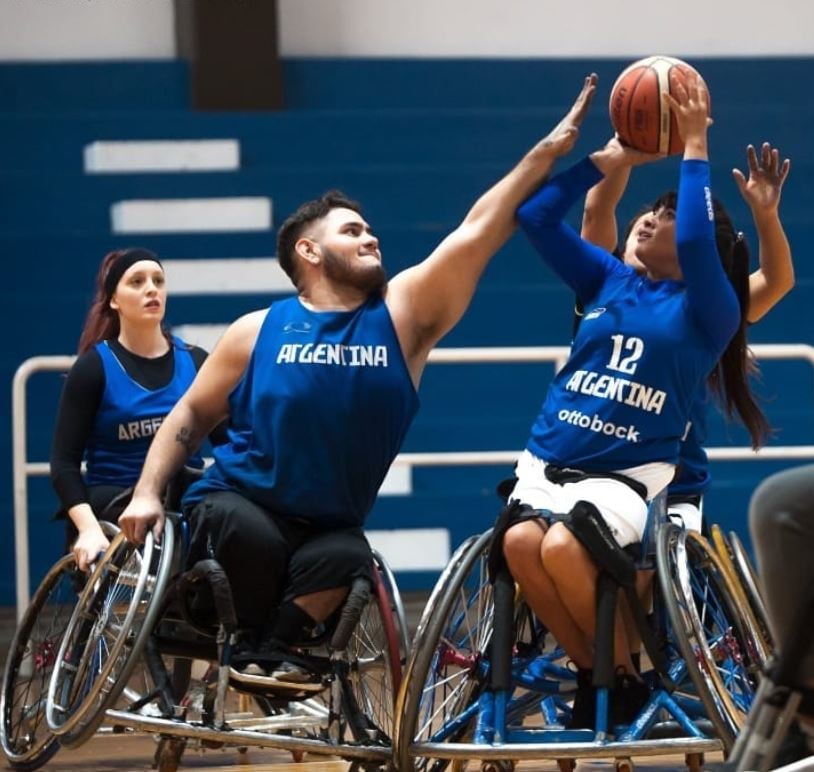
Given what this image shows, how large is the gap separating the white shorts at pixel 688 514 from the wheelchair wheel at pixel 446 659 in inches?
15.8

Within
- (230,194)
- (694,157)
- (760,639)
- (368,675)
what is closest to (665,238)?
(694,157)

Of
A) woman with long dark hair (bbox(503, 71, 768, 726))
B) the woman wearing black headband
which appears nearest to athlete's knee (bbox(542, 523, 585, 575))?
woman with long dark hair (bbox(503, 71, 768, 726))

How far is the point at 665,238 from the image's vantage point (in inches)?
139

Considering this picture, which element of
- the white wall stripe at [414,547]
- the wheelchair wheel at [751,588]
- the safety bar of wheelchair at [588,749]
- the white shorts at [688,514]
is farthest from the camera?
the white wall stripe at [414,547]

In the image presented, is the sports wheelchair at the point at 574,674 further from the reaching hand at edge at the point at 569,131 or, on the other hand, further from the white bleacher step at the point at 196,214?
the white bleacher step at the point at 196,214

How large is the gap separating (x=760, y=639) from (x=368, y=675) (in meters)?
0.81

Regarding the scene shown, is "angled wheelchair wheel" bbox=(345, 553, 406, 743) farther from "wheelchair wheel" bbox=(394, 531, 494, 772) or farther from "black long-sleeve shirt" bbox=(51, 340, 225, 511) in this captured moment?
"black long-sleeve shirt" bbox=(51, 340, 225, 511)

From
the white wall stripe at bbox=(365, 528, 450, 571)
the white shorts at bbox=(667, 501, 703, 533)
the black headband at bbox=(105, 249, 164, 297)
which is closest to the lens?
the white shorts at bbox=(667, 501, 703, 533)

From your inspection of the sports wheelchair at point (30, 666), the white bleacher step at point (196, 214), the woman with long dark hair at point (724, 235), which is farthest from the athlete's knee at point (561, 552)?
the white bleacher step at point (196, 214)

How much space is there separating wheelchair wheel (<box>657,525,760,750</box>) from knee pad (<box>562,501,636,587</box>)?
7 cm

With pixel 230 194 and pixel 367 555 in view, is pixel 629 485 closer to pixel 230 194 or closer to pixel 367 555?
pixel 367 555

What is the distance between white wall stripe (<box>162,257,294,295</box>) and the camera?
717 cm

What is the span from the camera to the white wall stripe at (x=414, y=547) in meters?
6.70

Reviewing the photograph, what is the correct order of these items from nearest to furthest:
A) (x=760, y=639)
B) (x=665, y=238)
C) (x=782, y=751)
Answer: (x=782, y=751)
(x=760, y=639)
(x=665, y=238)
